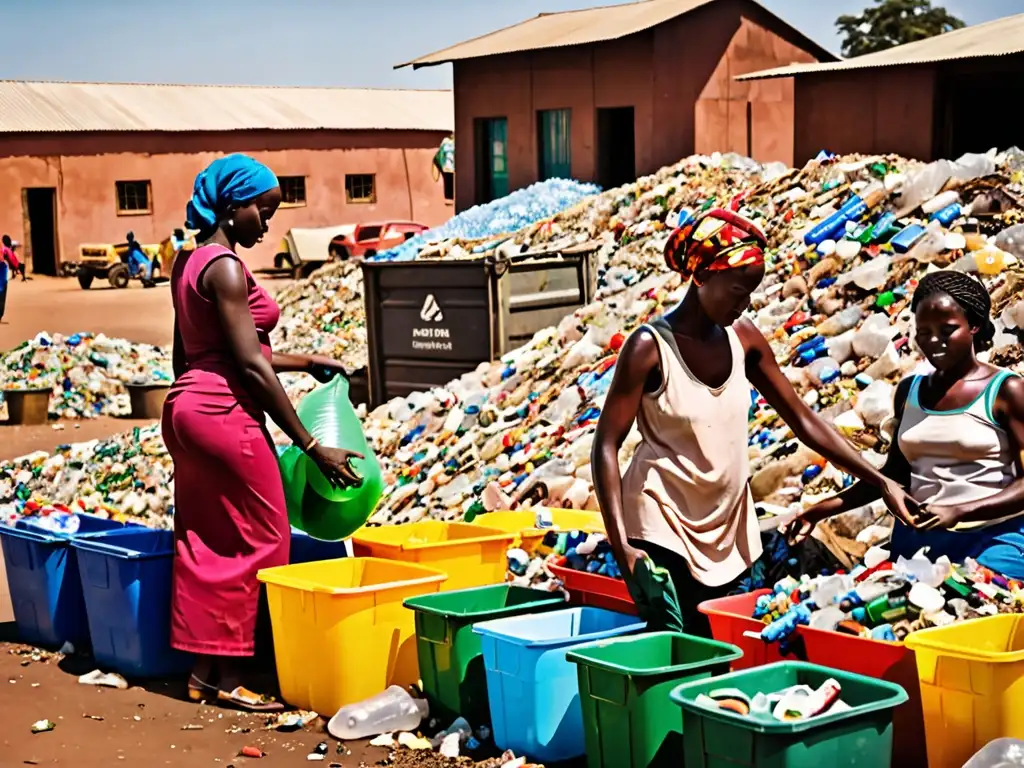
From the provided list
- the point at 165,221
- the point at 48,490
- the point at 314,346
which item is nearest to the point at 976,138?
the point at 314,346

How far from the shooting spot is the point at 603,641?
4316mm

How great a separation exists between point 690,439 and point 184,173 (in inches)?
1263

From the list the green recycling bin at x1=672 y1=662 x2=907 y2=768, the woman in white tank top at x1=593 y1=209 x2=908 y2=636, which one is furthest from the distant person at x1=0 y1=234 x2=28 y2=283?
the green recycling bin at x1=672 y1=662 x2=907 y2=768

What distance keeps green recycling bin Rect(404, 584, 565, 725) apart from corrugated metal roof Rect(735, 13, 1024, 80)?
524 inches

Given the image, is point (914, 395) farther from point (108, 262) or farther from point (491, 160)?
point (108, 262)

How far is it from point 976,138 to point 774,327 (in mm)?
12061

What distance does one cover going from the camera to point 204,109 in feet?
120

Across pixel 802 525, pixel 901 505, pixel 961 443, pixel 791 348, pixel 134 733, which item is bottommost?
pixel 134 733

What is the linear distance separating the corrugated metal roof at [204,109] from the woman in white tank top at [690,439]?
2893 centimetres

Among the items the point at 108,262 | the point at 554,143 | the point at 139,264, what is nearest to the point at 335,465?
the point at 554,143

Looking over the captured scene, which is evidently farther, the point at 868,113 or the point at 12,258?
the point at 12,258

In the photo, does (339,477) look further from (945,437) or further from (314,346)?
(314,346)

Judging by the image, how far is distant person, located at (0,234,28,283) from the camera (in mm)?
30156

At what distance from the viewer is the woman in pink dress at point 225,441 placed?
5223 mm
